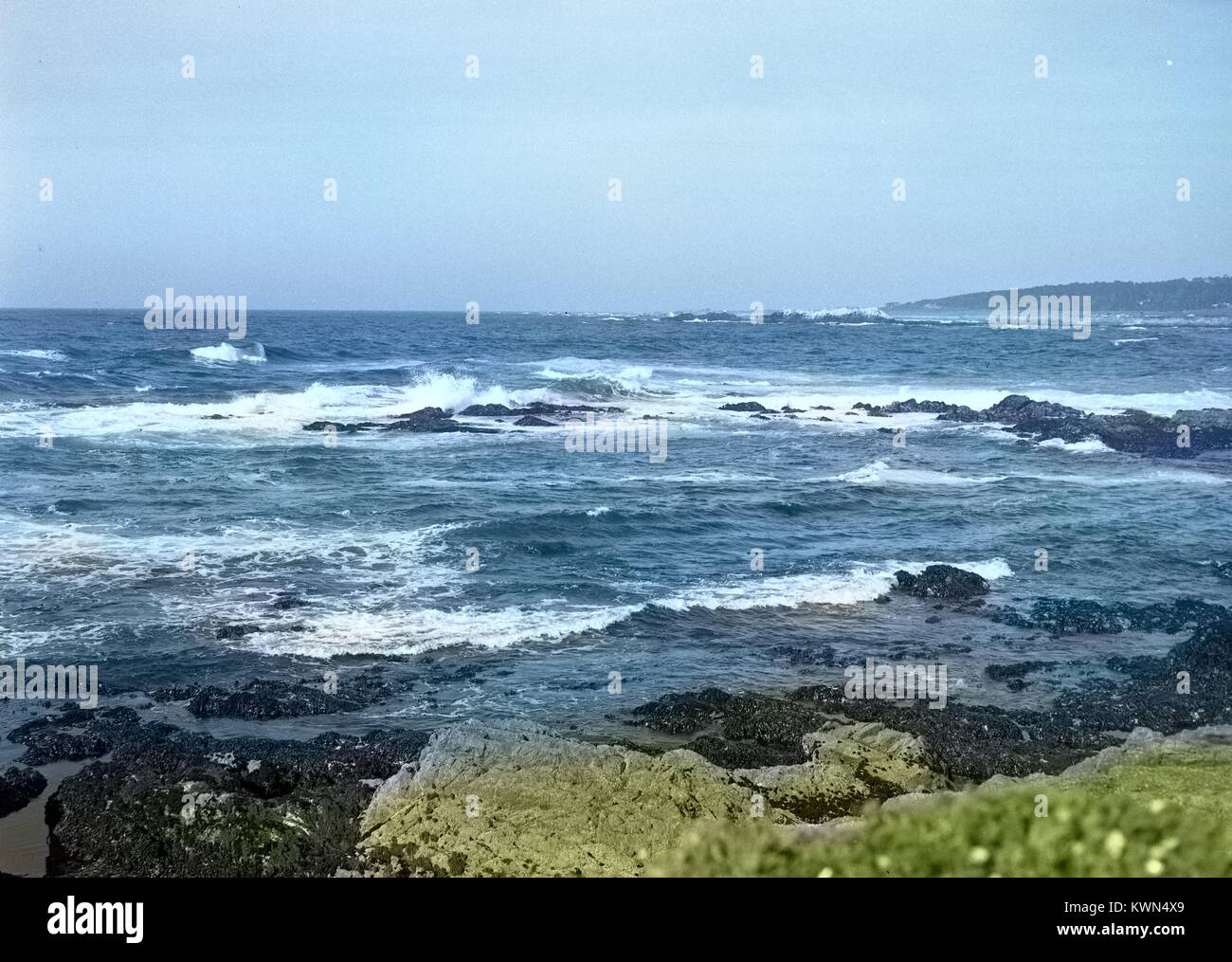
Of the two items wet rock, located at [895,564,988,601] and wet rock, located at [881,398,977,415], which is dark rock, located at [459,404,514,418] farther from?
wet rock, located at [895,564,988,601]

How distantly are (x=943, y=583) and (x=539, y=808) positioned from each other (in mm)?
8965

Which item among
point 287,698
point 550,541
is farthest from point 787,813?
point 550,541

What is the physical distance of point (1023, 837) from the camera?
283 inches

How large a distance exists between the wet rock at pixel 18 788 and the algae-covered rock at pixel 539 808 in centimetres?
314

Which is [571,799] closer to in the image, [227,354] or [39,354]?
[227,354]

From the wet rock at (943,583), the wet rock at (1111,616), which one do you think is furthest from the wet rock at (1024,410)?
the wet rock at (1111,616)

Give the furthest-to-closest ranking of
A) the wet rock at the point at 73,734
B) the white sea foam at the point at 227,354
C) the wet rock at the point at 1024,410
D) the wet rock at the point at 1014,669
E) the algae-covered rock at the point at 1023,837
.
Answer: the white sea foam at the point at 227,354 → the wet rock at the point at 1024,410 → the wet rock at the point at 1014,669 → the wet rock at the point at 73,734 → the algae-covered rock at the point at 1023,837

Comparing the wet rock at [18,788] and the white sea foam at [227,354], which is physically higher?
the white sea foam at [227,354]

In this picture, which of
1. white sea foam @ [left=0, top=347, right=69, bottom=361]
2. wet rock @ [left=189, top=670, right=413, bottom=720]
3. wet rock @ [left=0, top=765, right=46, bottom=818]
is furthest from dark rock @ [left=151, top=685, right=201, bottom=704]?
white sea foam @ [left=0, top=347, right=69, bottom=361]

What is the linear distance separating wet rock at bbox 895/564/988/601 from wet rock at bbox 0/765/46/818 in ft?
36.8

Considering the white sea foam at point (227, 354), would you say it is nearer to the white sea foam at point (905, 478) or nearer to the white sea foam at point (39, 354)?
the white sea foam at point (39, 354)

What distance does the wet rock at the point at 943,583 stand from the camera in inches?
→ 604
